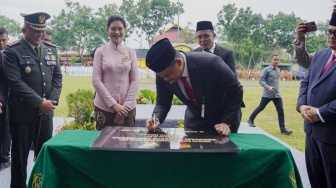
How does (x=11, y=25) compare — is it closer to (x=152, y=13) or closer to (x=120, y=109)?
(x=152, y=13)

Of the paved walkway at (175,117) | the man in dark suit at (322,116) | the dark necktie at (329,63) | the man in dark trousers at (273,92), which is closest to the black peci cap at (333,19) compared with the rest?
the man in dark suit at (322,116)

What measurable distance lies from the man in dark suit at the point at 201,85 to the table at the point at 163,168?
12.0 inches

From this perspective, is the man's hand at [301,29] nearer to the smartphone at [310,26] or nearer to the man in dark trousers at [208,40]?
the smartphone at [310,26]

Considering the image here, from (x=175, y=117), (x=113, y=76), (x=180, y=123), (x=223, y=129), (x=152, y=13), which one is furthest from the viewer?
(x=152, y=13)

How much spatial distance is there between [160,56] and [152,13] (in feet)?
94.0

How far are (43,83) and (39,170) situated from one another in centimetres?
120

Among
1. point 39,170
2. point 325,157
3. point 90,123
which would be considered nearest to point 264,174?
point 325,157

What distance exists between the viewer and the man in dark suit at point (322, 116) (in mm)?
2049

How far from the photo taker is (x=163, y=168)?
169 centimetres

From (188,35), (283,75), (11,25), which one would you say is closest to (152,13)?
(188,35)

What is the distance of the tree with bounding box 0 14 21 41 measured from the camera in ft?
132

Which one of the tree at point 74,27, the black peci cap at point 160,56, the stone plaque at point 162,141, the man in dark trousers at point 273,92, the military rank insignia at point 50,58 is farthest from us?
the tree at point 74,27

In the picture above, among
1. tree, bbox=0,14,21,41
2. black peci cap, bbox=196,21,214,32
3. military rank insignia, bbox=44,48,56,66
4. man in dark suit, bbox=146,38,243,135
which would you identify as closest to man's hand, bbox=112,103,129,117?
military rank insignia, bbox=44,48,56,66

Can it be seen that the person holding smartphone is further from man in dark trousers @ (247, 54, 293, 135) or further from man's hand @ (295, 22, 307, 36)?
man in dark trousers @ (247, 54, 293, 135)
